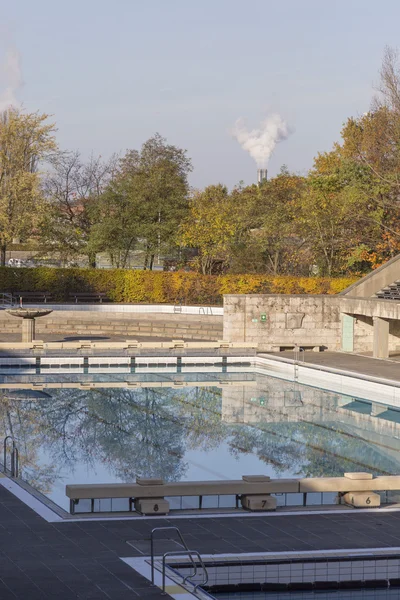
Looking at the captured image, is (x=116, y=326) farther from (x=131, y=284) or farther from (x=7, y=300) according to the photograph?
(x=7, y=300)

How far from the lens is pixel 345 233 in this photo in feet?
137

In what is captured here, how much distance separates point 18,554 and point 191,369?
19733mm

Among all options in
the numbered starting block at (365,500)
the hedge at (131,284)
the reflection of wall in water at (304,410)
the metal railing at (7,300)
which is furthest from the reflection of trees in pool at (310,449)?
the metal railing at (7,300)

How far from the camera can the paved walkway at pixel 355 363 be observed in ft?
90.6

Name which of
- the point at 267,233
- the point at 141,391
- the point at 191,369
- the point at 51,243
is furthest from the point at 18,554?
the point at 51,243

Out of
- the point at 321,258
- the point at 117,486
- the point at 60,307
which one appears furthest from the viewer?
the point at 321,258

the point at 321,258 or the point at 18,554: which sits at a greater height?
the point at 321,258

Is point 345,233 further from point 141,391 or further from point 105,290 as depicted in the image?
point 141,391

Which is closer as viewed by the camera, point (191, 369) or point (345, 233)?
point (191, 369)

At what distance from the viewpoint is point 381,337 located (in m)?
31.1

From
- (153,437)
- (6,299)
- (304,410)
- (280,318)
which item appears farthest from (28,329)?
(153,437)

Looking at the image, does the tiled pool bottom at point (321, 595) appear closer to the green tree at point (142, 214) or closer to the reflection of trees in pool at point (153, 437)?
the reflection of trees in pool at point (153, 437)

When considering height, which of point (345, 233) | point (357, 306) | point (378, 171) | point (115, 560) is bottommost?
point (115, 560)

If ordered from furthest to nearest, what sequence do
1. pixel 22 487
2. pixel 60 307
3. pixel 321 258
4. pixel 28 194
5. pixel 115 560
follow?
pixel 28 194 → pixel 321 258 → pixel 60 307 → pixel 22 487 → pixel 115 560
